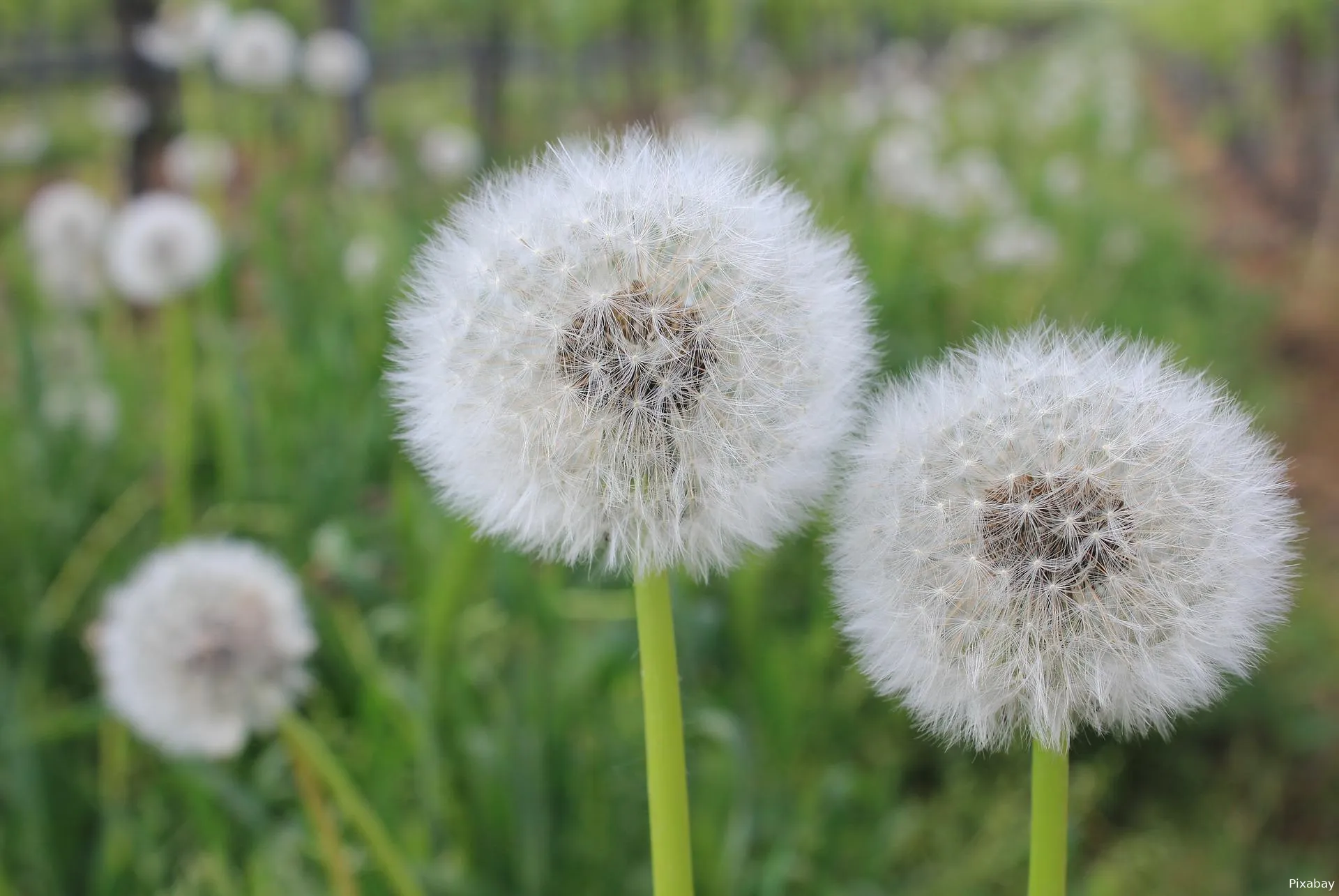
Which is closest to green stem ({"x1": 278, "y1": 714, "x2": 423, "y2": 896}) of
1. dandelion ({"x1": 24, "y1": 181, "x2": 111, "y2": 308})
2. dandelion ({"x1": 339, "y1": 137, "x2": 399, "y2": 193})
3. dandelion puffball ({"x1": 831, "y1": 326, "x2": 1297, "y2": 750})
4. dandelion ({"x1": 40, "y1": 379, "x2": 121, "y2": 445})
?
dandelion puffball ({"x1": 831, "y1": 326, "x2": 1297, "y2": 750})

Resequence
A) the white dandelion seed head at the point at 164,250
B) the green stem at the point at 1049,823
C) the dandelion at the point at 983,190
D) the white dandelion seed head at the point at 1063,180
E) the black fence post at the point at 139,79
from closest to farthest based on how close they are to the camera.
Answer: the green stem at the point at 1049,823 < the white dandelion seed head at the point at 164,250 < the dandelion at the point at 983,190 < the black fence post at the point at 139,79 < the white dandelion seed head at the point at 1063,180

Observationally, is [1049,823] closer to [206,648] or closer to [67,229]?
[206,648]

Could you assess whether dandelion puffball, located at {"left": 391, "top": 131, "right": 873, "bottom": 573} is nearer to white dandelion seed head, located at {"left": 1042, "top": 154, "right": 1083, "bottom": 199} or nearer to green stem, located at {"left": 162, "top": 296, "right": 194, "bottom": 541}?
green stem, located at {"left": 162, "top": 296, "right": 194, "bottom": 541}

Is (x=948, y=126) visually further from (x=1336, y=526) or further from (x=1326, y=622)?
(x=1326, y=622)

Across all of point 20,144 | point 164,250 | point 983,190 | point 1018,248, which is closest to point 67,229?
point 164,250

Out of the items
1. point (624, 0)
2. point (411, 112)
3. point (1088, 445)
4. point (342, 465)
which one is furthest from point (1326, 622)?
point (624, 0)

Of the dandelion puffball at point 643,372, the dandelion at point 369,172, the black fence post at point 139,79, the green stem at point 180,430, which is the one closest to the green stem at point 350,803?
the dandelion puffball at point 643,372

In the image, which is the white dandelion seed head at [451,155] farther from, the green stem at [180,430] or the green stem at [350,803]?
the green stem at [350,803]
